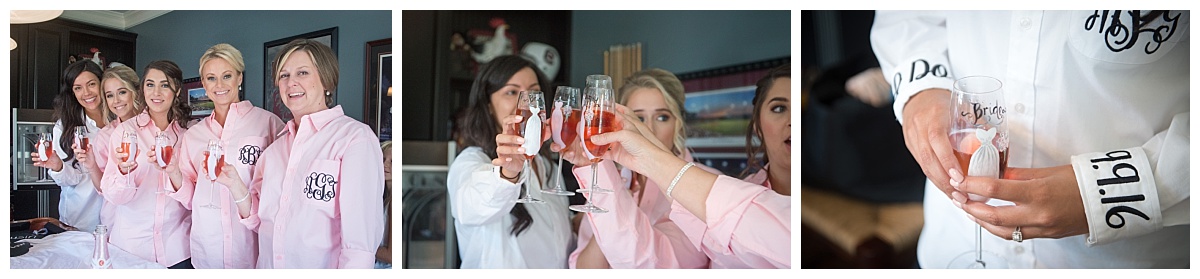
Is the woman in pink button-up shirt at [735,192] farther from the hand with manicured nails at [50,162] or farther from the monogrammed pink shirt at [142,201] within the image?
the hand with manicured nails at [50,162]

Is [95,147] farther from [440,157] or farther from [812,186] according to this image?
[812,186]

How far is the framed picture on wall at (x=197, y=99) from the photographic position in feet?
9.40

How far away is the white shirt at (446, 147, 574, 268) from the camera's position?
3.02 metres

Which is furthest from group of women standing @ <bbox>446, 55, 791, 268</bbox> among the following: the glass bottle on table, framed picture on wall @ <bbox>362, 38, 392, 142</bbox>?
the glass bottle on table

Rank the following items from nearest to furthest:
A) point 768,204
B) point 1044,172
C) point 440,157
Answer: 1. point 1044,172
2. point 768,204
3. point 440,157

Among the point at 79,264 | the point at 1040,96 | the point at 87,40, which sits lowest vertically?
the point at 79,264

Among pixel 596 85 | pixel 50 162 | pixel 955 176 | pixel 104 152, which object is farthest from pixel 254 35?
pixel 955 176

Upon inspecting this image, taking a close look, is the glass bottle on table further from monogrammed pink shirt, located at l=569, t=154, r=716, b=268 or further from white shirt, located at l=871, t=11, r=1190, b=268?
white shirt, located at l=871, t=11, r=1190, b=268

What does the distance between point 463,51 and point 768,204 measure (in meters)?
1.13

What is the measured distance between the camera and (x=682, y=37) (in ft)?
9.71

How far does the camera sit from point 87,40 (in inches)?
113

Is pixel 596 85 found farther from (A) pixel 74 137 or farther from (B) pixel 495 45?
(A) pixel 74 137

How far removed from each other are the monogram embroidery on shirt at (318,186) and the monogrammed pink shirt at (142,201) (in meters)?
0.41
